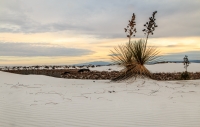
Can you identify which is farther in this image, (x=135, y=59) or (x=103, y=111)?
(x=135, y=59)

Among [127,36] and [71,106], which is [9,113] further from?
[127,36]

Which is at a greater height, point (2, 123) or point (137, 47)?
point (137, 47)

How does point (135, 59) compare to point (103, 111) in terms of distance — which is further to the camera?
point (135, 59)

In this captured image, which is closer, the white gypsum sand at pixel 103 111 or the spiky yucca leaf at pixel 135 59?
the white gypsum sand at pixel 103 111

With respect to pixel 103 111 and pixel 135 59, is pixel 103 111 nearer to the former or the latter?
pixel 103 111

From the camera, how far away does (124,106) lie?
5684 millimetres

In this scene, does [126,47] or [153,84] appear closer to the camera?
[153,84]

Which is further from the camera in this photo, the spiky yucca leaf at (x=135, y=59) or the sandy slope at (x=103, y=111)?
the spiky yucca leaf at (x=135, y=59)

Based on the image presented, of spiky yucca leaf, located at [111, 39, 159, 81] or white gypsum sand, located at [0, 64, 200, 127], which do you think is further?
spiky yucca leaf, located at [111, 39, 159, 81]

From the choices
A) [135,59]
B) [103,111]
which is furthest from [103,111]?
[135,59]

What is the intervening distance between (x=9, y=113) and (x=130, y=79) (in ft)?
20.2

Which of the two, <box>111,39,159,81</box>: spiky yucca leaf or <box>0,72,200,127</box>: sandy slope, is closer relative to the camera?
<box>0,72,200,127</box>: sandy slope

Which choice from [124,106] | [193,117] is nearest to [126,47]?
[124,106]

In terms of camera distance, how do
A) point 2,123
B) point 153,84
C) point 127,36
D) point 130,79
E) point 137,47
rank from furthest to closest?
1. point 127,36
2. point 137,47
3. point 130,79
4. point 153,84
5. point 2,123
